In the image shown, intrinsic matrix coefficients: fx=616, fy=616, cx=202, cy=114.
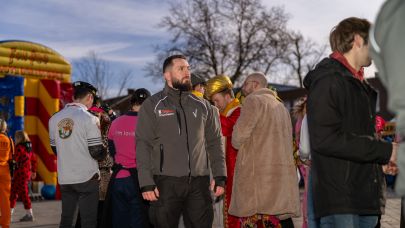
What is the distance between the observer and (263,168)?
232 inches

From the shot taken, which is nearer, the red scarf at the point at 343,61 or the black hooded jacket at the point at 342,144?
the black hooded jacket at the point at 342,144

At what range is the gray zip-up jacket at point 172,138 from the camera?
16.5 feet

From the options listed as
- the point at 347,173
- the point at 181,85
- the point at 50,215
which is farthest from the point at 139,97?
the point at 50,215

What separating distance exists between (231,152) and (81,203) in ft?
5.69

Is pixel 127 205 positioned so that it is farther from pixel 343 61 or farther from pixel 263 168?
pixel 343 61

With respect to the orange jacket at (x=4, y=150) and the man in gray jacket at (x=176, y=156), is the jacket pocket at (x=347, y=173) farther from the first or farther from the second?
the orange jacket at (x=4, y=150)

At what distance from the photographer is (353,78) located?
3.49 m

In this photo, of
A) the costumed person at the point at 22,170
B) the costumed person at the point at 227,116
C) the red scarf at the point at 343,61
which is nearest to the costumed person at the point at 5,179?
the costumed person at the point at 22,170

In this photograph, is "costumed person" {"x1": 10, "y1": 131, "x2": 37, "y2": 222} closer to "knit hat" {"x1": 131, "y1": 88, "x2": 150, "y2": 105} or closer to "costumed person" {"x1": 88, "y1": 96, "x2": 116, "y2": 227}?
"costumed person" {"x1": 88, "y1": 96, "x2": 116, "y2": 227}

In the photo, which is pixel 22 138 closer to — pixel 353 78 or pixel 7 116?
pixel 7 116

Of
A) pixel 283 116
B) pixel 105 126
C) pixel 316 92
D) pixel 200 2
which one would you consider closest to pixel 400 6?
pixel 316 92

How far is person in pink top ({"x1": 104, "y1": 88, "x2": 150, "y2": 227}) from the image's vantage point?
6.82m

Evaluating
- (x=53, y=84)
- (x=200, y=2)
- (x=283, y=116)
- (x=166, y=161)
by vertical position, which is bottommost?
(x=166, y=161)

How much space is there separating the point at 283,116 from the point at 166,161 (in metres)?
1.56
